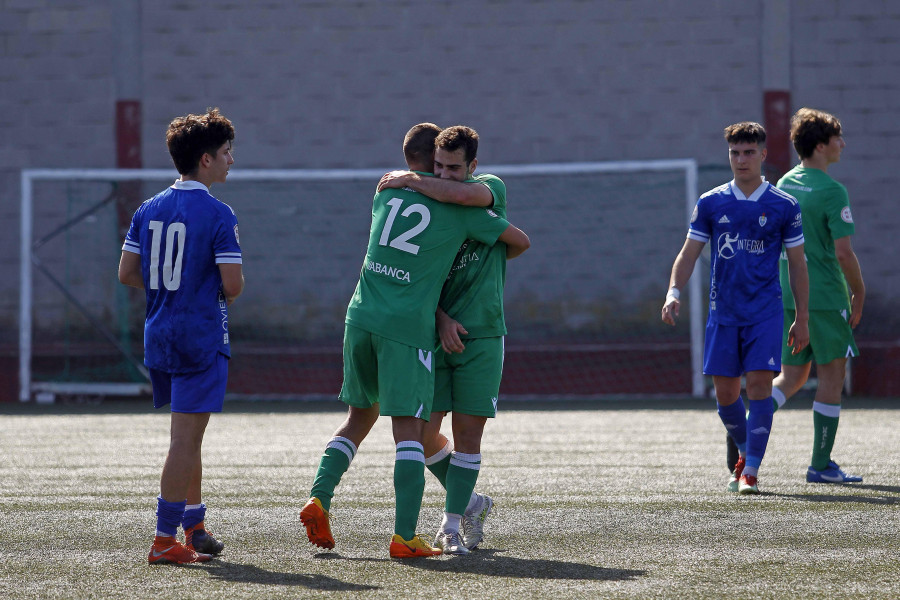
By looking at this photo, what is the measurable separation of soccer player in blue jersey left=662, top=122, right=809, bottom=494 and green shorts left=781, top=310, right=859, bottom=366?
1.41 feet

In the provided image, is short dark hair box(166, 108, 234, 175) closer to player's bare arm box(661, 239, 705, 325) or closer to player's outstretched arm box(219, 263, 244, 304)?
player's outstretched arm box(219, 263, 244, 304)

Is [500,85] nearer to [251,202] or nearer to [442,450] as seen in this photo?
[251,202]

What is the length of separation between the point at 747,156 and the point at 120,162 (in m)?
7.69

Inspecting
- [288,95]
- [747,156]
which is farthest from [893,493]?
[288,95]

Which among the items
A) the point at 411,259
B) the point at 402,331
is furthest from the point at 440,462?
the point at 411,259

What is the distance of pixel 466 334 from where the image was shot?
12.4 feet

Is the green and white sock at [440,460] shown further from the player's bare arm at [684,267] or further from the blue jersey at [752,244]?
the blue jersey at [752,244]

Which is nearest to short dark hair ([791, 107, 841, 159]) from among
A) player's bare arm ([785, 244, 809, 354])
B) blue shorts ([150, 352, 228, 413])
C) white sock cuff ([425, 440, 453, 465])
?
player's bare arm ([785, 244, 809, 354])

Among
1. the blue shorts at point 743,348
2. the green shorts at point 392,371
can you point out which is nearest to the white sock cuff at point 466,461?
the green shorts at point 392,371

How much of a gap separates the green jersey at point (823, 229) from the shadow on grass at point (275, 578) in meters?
3.15

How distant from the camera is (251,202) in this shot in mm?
10883

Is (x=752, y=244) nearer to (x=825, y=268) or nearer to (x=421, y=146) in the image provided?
(x=825, y=268)

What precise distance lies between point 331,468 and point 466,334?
2.18ft

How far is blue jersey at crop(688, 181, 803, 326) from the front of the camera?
193 inches
